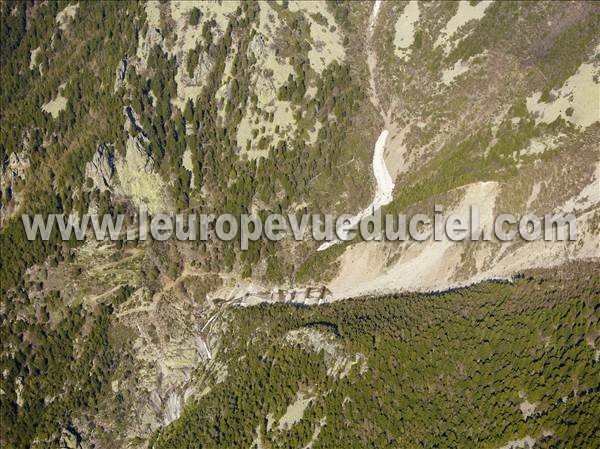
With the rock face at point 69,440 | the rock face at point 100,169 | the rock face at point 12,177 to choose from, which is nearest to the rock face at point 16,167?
the rock face at point 12,177

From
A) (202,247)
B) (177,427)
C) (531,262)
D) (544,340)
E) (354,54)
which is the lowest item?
(177,427)

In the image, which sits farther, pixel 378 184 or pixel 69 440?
pixel 378 184

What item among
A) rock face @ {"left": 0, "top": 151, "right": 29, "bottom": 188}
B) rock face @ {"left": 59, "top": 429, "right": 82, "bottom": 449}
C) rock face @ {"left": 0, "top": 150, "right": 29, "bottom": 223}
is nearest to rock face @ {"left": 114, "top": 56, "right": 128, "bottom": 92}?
rock face @ {"left": 0, "top": 150, "right": 29, "bottom": 223}

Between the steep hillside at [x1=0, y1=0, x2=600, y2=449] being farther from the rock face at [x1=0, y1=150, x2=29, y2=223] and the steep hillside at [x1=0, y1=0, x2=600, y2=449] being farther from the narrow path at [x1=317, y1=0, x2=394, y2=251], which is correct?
the narrow path at [x1=317, y1=0, x2=394, y2=251]

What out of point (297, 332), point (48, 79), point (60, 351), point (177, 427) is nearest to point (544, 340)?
point (297, 332)

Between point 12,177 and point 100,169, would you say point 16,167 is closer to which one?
point 12,177

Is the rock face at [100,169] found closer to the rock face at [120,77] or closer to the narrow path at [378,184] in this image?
the rock face at [120,77]

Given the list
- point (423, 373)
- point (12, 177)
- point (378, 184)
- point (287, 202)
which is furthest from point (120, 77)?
point (423, 373)

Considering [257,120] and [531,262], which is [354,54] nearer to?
[257,120]
